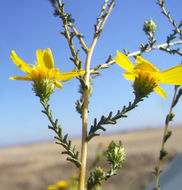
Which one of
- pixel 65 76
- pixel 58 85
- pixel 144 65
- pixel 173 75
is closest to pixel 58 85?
pixel 58 85

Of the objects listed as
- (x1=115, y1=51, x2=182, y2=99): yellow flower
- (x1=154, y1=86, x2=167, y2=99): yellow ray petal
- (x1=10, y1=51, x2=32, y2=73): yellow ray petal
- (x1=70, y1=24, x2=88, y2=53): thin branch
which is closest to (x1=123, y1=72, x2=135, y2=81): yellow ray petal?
(x1=115, y1=51, x2=182, y2=99): yellow flower

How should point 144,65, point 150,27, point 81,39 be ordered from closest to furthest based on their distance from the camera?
point 144,65
point 81,39
point 150,27

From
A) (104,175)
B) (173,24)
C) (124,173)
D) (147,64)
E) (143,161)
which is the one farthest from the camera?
(143,161)

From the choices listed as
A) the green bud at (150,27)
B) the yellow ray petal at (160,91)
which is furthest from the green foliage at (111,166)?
the green bud at (150,27)

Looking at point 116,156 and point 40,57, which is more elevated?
point 40,57

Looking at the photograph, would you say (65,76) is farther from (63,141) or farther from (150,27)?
(150,27)

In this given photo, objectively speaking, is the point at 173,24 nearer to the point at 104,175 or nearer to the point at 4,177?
the point at 104,175

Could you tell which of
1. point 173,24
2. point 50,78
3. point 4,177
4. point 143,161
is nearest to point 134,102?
point 50,78

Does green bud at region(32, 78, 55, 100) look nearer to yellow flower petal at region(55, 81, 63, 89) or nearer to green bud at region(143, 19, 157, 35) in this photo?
yellow flower petal at region(55, 81, 63, 89)
